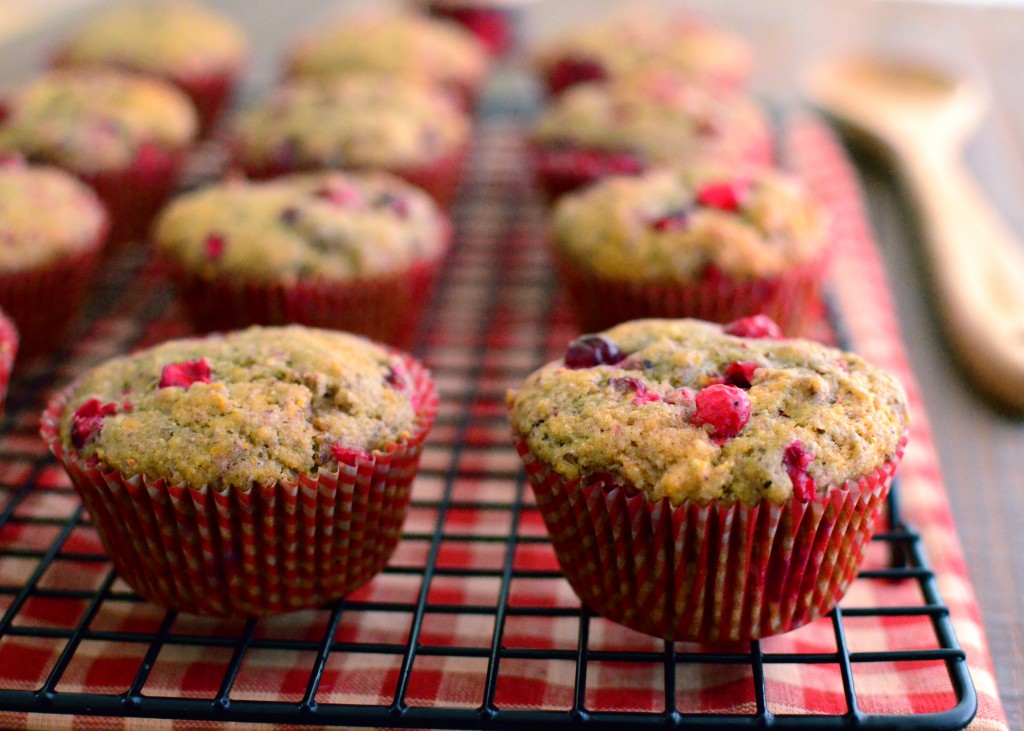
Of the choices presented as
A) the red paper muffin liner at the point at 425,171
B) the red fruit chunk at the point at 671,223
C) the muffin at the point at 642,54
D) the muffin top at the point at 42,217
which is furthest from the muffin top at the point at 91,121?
the red fruit chunk at the point at 671,223

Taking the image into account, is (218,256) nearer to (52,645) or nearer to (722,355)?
(52,645)

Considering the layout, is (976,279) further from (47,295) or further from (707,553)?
(47,295)

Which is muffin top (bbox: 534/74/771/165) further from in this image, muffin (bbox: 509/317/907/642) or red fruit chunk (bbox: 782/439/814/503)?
red fruit chunk (bbox: 782/439/814/503)

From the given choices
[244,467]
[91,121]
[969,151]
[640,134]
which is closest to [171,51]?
[91,121]

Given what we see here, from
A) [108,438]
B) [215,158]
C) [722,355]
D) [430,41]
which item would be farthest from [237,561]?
[430,41]

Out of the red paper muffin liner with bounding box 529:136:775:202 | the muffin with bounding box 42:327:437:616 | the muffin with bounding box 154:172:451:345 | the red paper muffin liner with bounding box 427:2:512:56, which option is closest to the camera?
the muffin with bounding box 42:327:437:616

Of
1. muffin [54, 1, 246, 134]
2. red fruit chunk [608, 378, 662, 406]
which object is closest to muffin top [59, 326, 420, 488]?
red fruit chunk [608, 378, 662, 406]
